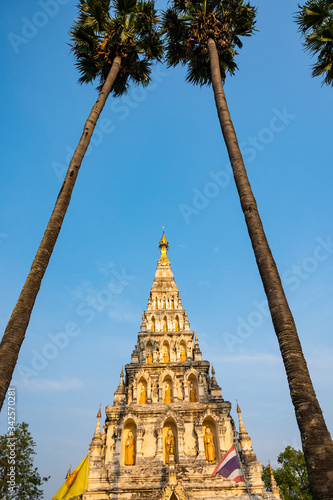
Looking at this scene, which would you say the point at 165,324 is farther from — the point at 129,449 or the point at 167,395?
the point at 129,449

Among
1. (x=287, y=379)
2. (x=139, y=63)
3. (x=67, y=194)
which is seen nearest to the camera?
(x=287, y=379)

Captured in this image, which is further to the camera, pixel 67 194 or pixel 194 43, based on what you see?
pixel 194 43

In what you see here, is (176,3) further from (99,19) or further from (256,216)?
(256,216)

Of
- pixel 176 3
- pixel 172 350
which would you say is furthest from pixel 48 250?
pixel 172 350

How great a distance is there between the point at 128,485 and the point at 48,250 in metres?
17.2

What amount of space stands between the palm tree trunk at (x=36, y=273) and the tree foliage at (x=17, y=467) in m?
23.4

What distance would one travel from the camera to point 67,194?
11633mm

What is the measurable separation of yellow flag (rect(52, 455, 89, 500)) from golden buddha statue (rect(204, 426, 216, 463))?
7.99 metres

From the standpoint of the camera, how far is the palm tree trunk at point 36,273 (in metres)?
8.08

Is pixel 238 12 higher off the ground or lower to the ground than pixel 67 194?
higher

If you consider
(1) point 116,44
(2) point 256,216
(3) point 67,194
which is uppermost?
(1) point 116,44

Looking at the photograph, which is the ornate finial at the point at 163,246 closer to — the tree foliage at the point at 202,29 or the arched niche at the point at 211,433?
the arched niche at the point at 211,433

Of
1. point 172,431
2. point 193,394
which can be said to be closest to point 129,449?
point 172,431

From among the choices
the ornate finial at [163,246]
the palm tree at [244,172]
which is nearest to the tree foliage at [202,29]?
the palm tree at [244,172]
